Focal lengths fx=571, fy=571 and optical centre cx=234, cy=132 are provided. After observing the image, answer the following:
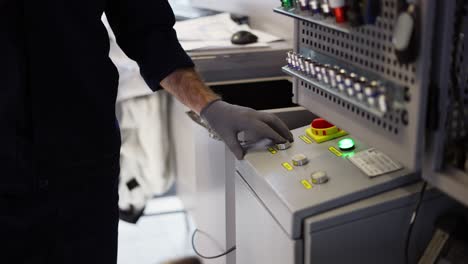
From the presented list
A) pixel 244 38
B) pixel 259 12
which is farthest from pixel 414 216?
pixel 259 12

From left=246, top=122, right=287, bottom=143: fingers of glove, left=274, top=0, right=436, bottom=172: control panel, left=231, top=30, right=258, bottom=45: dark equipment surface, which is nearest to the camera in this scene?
left=274, top=0, right=436, bottom=172: control panel

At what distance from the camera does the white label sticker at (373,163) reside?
3.39 feet

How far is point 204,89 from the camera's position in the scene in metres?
1.32

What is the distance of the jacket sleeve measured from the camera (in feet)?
4.24

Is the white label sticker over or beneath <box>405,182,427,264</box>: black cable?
over

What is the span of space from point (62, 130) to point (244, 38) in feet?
3.18

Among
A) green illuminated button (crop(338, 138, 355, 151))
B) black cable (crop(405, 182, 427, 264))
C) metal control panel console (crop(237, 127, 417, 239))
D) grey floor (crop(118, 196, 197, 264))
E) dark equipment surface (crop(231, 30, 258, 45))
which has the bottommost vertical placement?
grey floor (crop(118, 196, 197, 264))

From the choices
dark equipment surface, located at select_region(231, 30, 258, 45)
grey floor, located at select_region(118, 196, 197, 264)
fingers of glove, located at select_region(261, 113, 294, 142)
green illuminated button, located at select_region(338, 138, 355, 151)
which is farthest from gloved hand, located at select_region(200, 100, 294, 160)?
grey floor, located at select_region(118, 196, 197, 264)

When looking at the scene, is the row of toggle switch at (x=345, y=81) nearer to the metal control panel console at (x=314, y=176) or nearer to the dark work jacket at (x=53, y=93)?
the metal control panel console at (x=314, y=176)

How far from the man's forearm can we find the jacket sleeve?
22 mm

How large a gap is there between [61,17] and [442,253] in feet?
2.69

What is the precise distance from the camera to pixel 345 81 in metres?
0.96

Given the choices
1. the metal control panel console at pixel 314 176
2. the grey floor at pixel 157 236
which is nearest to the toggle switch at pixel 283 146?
the metal control panel console at pixel 314 176

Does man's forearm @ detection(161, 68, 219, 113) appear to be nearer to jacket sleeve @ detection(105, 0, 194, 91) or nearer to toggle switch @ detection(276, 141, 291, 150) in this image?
jacket sleeve @ detection(105, 0, 194, 91)
